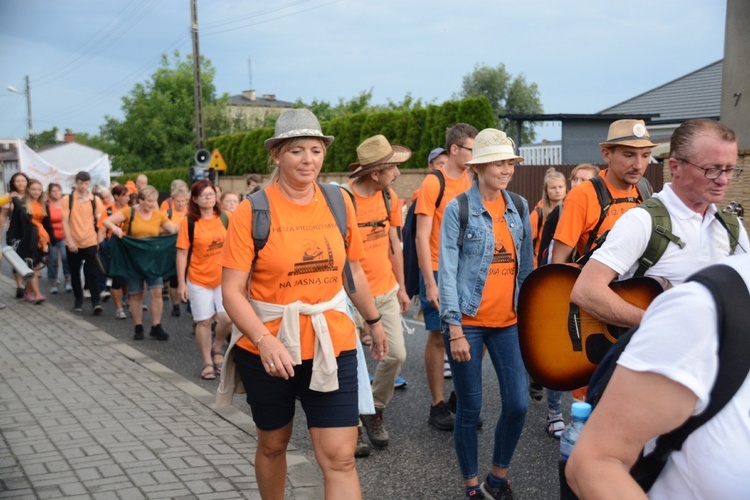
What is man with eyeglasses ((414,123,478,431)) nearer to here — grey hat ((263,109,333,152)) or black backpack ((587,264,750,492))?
grey hat ((263,109,333,152))

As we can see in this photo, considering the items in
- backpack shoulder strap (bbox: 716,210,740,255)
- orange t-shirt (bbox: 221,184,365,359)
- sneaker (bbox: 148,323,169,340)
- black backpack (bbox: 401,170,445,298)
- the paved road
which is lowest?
sneaker (bbox: 148,323,169,340)

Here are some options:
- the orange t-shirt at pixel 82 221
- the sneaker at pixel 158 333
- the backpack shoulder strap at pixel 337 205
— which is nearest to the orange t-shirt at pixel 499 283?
the backpack shoulder strap at pixel 337 205

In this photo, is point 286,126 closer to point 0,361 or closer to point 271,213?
point 271,213

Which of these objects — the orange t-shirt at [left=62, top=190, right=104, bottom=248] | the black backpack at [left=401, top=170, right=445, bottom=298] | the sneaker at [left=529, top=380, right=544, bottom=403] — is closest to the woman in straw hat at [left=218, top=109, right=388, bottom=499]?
the black backpack at [left=401, top=170, right=445, bottom=298]

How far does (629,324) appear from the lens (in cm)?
297

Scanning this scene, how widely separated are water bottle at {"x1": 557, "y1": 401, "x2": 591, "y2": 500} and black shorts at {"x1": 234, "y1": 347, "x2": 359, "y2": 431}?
150cm

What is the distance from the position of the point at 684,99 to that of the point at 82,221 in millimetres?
22749

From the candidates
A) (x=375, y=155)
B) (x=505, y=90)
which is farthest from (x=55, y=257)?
(x=505, y=90)

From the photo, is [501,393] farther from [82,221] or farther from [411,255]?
[82,221]

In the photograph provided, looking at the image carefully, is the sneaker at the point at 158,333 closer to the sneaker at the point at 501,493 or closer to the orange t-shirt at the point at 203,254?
the orange t-shirt at the point at 203,254

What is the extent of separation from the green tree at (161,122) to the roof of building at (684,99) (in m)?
41.0

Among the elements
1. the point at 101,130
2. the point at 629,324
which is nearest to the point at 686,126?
the point at 629,324

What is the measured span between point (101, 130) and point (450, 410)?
7421 cm

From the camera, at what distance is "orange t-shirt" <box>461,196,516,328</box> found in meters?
4.39
